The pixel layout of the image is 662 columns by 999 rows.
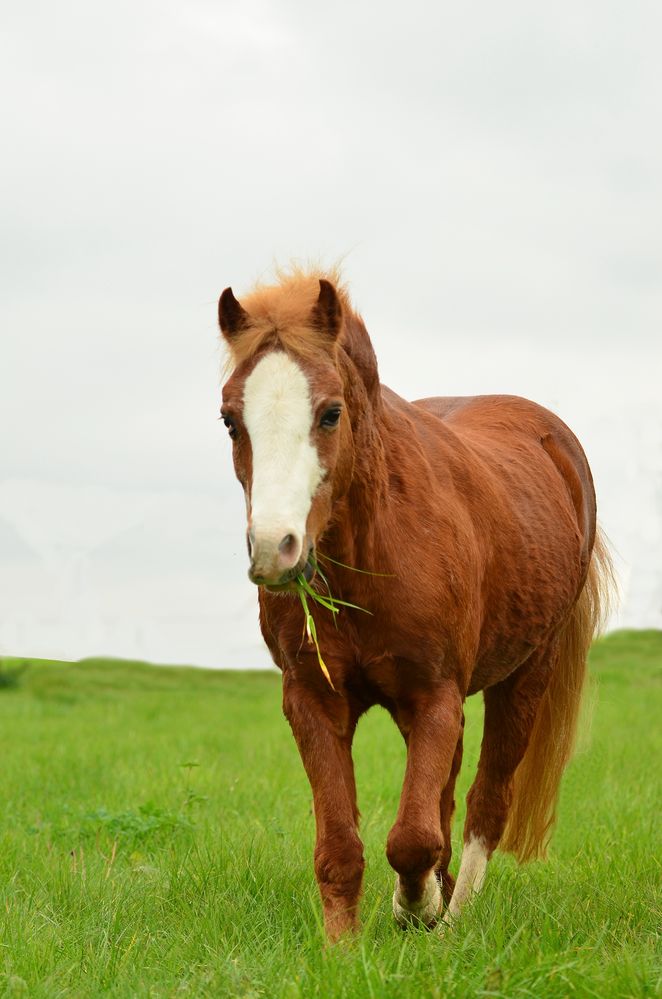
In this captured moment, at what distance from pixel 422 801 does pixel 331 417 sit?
4.58 ft

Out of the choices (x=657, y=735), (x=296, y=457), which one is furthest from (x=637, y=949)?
(x=657, y=735)

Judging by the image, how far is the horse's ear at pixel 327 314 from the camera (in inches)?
166

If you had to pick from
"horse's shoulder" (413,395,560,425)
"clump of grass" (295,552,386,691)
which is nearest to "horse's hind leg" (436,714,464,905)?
"clump of grass" (295,552,386,691)

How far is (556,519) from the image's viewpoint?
20.3 feet

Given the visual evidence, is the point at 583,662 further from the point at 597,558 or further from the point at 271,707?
the point at 271,707

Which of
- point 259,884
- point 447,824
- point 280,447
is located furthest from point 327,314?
point 447,824

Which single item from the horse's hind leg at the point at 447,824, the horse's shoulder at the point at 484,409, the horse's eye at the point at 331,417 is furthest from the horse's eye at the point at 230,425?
the horse's shoulder at the point at 484,409

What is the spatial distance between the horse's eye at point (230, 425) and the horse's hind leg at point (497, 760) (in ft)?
7.82

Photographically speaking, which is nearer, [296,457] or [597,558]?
[296,457]

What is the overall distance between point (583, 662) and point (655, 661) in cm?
1210

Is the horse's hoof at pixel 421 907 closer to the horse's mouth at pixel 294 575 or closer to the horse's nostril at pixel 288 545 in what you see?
the horse's mouth at pixel 294 575

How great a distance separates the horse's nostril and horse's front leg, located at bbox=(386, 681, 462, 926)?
1.12m

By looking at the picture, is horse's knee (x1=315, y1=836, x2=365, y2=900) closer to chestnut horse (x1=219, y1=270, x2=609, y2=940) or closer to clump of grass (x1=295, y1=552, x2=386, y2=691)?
chestnut horse (x1=219, y1=270, x2=609, y2=940)

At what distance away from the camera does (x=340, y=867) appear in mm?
4352
